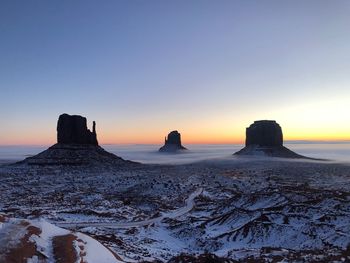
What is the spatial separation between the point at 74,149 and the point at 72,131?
1212 cm

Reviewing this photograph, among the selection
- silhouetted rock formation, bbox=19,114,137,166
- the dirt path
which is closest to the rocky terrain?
the dirt path

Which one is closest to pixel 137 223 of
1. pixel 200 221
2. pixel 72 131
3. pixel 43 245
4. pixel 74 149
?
pixel 200 221

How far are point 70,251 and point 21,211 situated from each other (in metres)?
32.4

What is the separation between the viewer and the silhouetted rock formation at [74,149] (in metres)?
144

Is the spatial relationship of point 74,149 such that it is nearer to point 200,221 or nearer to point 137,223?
point 137,223

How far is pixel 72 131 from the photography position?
165375mm

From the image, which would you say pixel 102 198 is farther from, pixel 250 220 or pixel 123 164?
pixel 123 164

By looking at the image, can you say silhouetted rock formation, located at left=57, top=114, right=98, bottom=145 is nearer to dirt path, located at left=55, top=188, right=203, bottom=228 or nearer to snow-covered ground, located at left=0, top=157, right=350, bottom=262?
snow-covered ground, located at left=0, top=157, right=350, bottom=262

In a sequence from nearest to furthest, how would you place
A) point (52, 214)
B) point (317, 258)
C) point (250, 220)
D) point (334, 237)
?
point (317, 258)
point (334, 237)
point (250, 220)
point (52, 214)

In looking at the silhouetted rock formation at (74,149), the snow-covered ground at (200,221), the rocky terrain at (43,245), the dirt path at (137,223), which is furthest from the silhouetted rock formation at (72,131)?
the rocky terrain at (43,245)

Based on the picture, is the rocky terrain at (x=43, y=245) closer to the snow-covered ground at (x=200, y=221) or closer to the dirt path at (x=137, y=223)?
the snow-covered ground at (x=200, y=221)

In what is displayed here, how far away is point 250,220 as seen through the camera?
147 ft

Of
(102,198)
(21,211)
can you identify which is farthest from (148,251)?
(102,198)

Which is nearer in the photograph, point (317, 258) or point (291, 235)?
point (317, 258)
